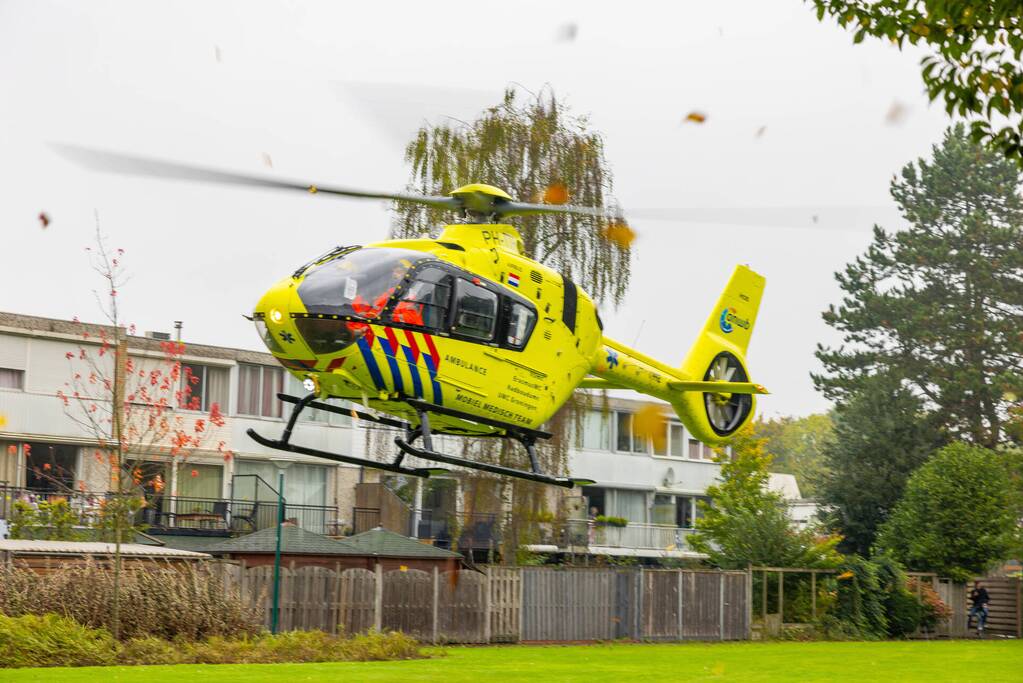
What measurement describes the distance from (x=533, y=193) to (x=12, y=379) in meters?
16.3

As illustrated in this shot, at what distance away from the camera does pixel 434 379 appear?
1541 centimetres

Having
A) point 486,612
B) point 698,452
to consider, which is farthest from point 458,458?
point 698,452

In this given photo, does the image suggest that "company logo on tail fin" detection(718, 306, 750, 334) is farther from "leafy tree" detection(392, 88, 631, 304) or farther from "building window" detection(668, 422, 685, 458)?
"building window" detection(668, 422, 685, 458)

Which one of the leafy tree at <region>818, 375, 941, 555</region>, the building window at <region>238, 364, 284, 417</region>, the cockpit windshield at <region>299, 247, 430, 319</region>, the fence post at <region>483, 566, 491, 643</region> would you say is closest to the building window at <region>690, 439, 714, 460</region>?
the leafy tree at <region>818, 375, 941, 555</region>

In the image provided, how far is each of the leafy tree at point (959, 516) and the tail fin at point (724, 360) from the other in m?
23.7

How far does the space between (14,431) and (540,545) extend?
58.7ft

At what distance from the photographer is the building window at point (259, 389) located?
144ft

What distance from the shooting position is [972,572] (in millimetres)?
44688

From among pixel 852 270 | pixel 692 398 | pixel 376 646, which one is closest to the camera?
pixel 692 398

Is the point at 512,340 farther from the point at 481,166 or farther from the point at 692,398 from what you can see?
the point at 481,166

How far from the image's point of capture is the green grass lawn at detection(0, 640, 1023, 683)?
19.4 m

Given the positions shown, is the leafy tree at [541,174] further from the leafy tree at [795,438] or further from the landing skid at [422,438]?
the leafy tree at [795,438]

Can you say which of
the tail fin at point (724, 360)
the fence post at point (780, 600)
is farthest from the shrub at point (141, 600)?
the fence post at point (780, 600)

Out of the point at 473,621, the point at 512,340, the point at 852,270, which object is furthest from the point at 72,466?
the point at 852,270
